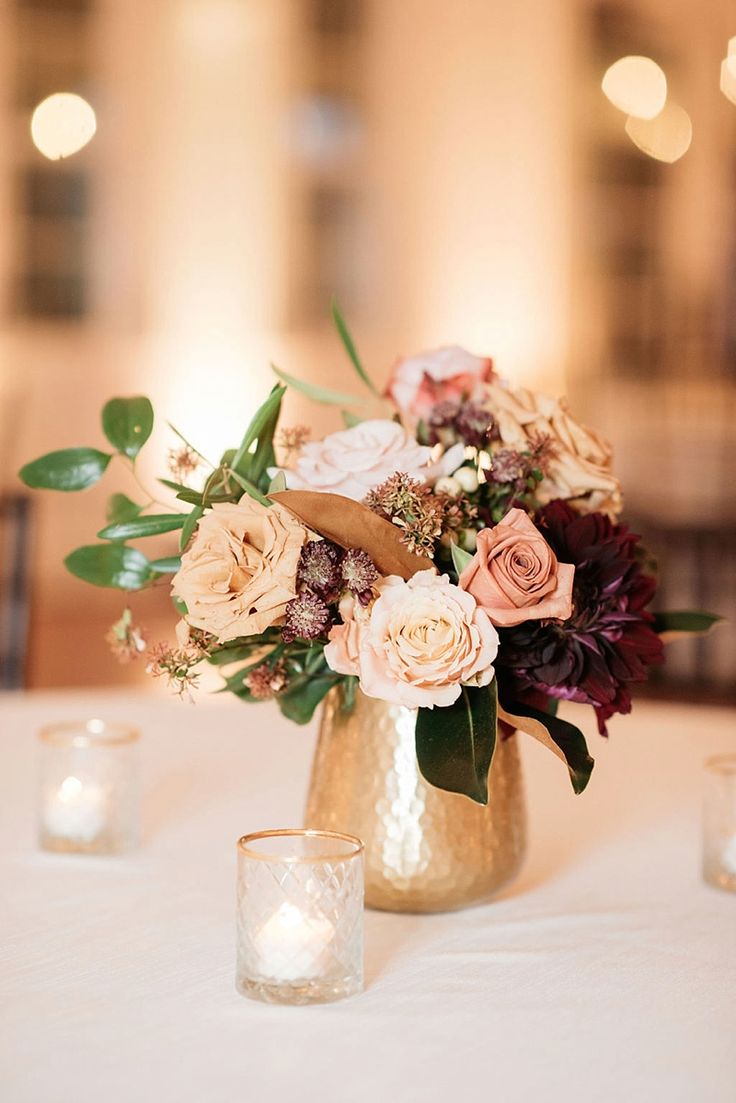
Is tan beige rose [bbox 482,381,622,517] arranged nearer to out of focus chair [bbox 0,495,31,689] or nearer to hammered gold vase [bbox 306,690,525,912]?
hammered gold vase [bbox 306,690,525,912]

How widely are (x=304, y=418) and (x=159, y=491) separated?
82cm

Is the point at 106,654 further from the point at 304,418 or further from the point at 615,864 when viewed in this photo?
the point at 615,864

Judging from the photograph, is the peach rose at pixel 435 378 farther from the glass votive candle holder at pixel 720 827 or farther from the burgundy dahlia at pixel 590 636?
the glass votive candle holder at pixel 720 827

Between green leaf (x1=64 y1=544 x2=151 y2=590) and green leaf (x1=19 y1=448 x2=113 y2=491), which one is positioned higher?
green leaf (x1=19 y1=448 x2=113 y2=491)

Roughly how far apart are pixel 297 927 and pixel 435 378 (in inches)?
16.5

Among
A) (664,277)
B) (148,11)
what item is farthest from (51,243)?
(664,277)

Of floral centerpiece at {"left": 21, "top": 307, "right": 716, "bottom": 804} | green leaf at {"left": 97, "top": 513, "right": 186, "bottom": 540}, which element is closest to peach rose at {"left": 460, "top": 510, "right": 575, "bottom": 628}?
floral centerpiece at {"left": 21, "top": 307, "right": 716, "bottom": 804}

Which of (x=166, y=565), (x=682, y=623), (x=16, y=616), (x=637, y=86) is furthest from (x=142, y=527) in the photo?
(x=637, y=86)

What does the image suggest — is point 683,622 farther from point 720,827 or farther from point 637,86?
point 637,86

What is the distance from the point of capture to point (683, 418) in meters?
5.95

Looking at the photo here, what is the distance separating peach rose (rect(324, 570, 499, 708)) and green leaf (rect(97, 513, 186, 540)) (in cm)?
17

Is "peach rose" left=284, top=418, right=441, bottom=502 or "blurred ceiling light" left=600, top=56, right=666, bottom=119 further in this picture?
"blurred ceiling light" left=600, top=56, right=666, bottom=119

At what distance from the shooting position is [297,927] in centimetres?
69

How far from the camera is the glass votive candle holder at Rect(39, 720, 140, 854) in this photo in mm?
979
